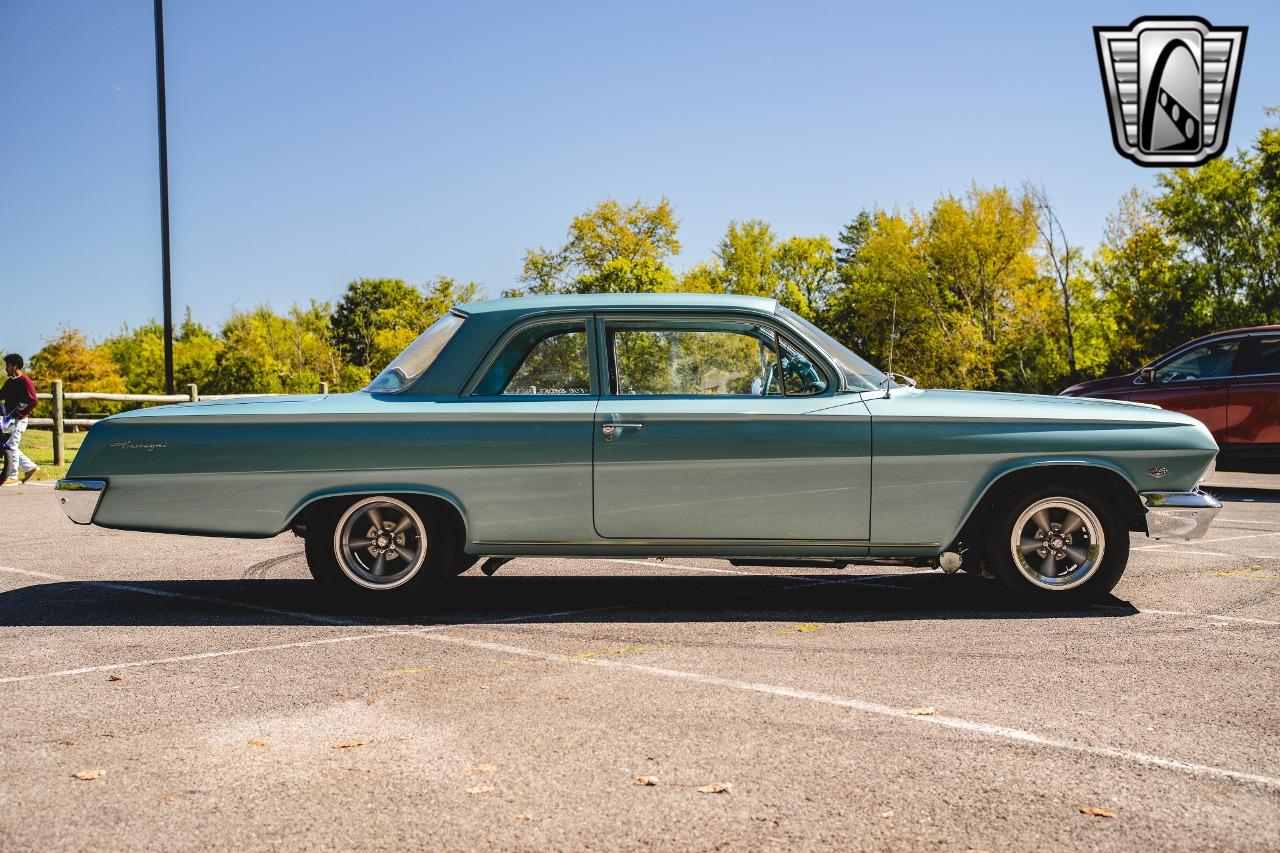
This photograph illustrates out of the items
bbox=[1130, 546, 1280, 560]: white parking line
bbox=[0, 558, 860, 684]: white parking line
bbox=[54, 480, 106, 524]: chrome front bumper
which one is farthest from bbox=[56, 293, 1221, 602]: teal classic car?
bbox=[1130, 546, 1280, 560]: white parking line

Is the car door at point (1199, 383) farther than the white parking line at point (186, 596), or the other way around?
the car door at point (1199, 383)

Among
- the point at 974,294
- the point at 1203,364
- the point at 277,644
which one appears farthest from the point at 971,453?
the point at 974,294

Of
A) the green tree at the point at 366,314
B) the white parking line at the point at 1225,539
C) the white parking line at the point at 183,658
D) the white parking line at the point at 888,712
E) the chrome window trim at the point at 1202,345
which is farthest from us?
the green tree at the point at 366,314

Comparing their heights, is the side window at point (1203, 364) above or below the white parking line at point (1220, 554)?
above

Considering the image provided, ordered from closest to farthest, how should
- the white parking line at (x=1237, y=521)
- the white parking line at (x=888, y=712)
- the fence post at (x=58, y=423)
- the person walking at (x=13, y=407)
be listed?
1. the white parking line at (x=888, y=712)
2. the white parking line at (x=1237, y=521)
3. the person walking at (x=13, y=407)
4. the fence post at (x=58, y=423)

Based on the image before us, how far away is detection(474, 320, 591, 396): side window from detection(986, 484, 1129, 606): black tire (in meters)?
2.46

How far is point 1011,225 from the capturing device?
5797 cm

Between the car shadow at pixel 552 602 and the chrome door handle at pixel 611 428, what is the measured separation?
3.24 ft

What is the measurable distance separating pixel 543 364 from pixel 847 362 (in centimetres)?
A: 172

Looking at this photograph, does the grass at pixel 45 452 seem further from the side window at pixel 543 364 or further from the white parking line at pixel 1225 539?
the white parking line at pixel 1225 539

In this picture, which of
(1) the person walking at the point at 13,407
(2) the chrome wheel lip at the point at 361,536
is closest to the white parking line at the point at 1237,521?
(2) the chrome wheel lip at the point at 361,536

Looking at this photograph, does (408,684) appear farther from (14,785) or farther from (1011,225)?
(1011,225)

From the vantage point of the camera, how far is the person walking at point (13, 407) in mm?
15430

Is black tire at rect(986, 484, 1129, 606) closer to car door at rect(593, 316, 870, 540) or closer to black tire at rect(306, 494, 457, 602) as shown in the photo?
car door at rect(593, 316, 870, 540)
